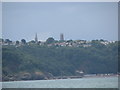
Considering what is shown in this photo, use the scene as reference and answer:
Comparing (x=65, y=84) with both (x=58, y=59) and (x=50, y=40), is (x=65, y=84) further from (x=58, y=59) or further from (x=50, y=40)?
(x=50, y=40)

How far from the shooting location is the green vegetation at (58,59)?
49.9m

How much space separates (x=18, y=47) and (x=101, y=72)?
7.95 metres

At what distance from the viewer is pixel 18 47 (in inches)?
2221

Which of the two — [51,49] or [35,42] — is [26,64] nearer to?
[51,49]

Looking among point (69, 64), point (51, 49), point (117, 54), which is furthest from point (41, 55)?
point (117, 54)

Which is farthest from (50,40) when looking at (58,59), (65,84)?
(65,84)

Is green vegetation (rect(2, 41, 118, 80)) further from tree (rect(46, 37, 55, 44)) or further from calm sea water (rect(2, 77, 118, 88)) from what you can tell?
tree (rect(46, 37, 55, 44))

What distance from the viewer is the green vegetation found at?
164ft

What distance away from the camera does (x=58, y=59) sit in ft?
175

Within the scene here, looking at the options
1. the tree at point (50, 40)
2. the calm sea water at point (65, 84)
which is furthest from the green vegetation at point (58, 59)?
the tree at point (50, 40)

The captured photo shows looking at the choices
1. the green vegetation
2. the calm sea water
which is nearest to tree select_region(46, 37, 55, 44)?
the green vegetation

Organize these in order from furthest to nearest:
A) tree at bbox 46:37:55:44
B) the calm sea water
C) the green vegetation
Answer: tree at bbox 46:37:55:44 < the green vegetation < the calm sea water

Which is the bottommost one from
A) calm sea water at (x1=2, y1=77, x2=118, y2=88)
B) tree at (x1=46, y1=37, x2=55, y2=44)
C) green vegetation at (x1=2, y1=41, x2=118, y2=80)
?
calm sea water at (x1=2, y1=77, x2=118, y2=88)

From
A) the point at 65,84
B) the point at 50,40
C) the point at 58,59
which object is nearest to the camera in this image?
the point at 65,84
